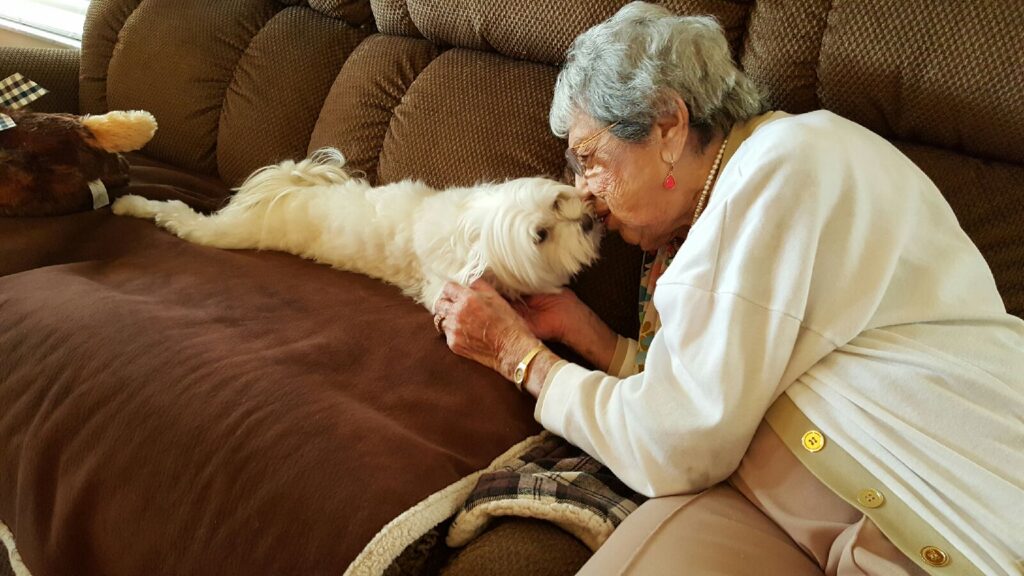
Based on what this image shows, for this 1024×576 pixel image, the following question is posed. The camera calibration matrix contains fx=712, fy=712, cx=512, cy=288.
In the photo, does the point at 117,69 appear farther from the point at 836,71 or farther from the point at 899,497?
the point at 899,497

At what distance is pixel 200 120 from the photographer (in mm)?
2180

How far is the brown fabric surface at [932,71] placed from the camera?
1.12 meters

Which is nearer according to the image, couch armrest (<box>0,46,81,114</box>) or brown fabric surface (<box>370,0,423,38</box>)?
brown fabric surface (<box>370,0,423,38</box>)

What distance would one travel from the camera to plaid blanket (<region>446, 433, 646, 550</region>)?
3.25 feet

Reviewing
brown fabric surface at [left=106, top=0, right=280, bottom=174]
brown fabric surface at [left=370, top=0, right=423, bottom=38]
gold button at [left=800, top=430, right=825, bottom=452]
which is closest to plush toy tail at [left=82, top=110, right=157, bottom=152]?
brown fabric surface at [left=106, top=0, right=280, bottom=174]

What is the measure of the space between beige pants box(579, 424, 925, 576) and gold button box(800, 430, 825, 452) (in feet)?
0.13

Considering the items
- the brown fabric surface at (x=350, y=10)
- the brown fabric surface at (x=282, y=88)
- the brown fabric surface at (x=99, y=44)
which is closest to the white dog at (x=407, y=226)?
the brown fabric surface at (x=282, y=88)

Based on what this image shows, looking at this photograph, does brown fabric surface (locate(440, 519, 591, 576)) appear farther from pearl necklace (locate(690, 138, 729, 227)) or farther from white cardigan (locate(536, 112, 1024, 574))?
pearl necklace (locate(690, 138, 729, 227))

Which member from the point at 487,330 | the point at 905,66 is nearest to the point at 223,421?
the point at 487,330

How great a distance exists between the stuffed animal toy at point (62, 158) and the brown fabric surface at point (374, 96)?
574 mm

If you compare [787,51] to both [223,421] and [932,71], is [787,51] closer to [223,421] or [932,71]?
[932,71]

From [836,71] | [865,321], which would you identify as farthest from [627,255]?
[865,321]

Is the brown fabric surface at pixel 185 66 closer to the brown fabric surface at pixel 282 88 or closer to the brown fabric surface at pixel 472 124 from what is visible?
the brown fabric surface at pixel 282 88

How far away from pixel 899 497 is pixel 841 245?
0.32 m
